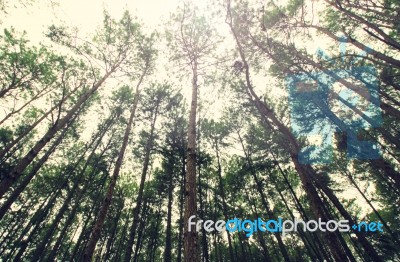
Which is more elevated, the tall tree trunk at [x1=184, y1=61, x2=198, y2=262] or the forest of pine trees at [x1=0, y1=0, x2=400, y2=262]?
the forest of pine trees at [x1=0, y1=0, x2=400, y2=262]

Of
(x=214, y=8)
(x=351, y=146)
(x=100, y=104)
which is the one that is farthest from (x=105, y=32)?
(x=351, y=146)

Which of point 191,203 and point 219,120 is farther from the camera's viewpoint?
point 219,120

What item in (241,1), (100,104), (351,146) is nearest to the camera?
(241,1)

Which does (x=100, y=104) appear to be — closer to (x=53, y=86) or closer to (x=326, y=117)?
(x=53, y=86)

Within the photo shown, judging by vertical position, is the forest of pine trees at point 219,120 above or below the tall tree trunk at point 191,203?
above

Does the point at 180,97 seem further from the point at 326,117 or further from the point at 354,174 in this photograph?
the point at 354,174

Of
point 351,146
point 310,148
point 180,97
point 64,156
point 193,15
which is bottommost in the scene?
point 351,146

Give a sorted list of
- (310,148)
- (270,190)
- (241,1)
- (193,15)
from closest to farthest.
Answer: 1. (241,1)
2. (193,15)
3. (310,148)
4. (270,190)

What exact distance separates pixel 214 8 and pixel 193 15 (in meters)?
1.07

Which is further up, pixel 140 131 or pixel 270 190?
pixel 140 131

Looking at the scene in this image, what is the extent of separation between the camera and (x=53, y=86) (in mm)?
17156

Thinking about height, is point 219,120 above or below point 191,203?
above

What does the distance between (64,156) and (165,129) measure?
8905 millimetres

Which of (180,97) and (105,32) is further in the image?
(180,97)
